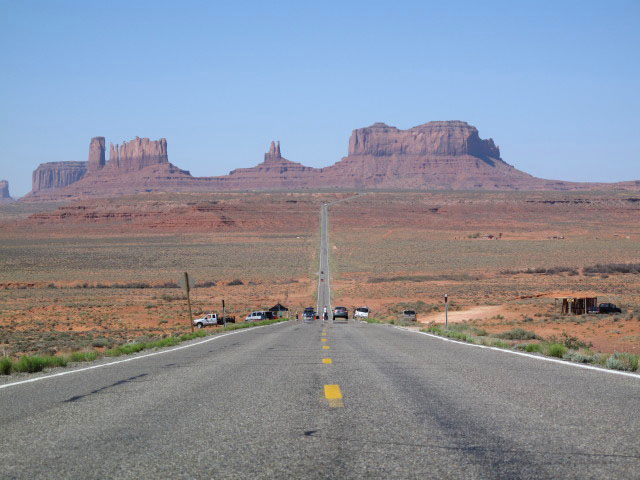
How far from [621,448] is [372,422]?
218 centimetres

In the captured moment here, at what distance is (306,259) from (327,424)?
93634 millimetres

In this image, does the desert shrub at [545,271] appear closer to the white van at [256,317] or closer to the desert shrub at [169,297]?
the desert shrub at [169,297]

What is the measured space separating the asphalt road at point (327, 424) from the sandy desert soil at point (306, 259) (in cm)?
1464

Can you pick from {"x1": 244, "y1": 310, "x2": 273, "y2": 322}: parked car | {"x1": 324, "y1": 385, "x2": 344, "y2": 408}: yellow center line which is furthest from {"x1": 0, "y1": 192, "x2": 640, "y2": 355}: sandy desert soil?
{"x1": 324, "y1": 385, "x2": 344, "y2": 408}: yellow center line

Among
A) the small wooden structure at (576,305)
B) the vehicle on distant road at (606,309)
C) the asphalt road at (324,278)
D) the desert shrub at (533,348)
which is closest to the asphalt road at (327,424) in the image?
the desert shrub at (533,348)

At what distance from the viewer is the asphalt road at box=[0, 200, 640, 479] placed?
16.5 feet

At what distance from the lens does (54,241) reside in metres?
127

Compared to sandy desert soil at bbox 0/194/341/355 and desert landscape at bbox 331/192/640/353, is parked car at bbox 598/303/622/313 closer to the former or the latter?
desert landscape at bbox 331/192/640/353

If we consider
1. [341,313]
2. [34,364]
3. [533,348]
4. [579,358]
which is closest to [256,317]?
[341,313]

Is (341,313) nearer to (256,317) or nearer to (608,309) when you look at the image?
(256,317)

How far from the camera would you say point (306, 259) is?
328ft

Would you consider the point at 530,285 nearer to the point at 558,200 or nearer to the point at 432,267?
the point at 432,267

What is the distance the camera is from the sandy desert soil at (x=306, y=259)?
139ft

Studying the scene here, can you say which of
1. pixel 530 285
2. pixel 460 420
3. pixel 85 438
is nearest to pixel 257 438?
pixel 85 438
